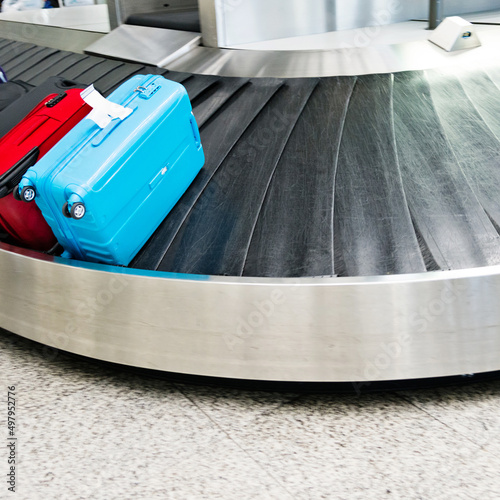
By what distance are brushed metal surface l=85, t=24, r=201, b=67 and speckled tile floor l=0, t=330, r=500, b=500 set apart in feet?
7.42

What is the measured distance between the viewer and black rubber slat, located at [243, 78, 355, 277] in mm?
2131

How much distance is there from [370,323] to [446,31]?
2031 millimetres

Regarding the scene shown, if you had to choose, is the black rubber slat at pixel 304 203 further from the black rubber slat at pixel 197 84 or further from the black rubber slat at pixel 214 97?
the black rubber slat at pixel 197 84

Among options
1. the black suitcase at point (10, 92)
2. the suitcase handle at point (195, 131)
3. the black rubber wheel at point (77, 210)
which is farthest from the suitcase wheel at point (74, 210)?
the black suitcase at point (10, 92)

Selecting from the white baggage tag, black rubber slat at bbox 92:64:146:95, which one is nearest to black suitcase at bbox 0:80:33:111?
black rubber slat at bbox 92:64:146:95

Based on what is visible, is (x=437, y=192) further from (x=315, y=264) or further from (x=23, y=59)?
(x=23, y=59)

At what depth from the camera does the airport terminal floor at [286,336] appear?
1.85 m

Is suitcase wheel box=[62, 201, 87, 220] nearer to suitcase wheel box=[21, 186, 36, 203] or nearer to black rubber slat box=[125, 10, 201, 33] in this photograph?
suitcase wheel box=[21, 186, 36, 203]

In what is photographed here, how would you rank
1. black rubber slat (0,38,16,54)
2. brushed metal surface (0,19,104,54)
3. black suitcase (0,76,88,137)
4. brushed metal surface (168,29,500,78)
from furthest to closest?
black rubber slat (0,38,16,54) → brushed metal surface (0,19,104,54) → brushed metal surface (168,29,500,78) → black suitcase (0,76,88,137)

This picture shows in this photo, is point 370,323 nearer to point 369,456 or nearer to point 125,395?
point 369,456

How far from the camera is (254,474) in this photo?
182 centimetres

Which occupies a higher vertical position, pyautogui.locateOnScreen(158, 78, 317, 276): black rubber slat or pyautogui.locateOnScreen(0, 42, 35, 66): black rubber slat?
pyautogui.locateOnScreen(0, 42, 35, 66): black rubber slat

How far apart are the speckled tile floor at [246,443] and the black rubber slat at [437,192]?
47cm

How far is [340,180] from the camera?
248 centimetres
